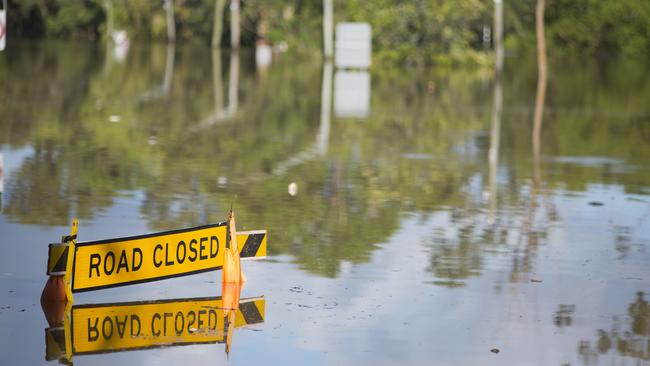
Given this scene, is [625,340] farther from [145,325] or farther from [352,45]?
[352,45]

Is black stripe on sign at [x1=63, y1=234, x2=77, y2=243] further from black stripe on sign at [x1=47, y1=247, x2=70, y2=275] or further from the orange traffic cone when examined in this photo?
the orange traffic cone

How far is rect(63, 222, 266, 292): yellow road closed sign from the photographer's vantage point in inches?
412

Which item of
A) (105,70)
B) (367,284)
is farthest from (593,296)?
(105,70)

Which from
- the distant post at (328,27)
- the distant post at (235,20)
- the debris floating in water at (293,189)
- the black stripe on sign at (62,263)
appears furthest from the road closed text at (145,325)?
the distant post at (235,20)

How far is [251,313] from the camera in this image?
10758mm

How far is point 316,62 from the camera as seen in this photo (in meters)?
69.0

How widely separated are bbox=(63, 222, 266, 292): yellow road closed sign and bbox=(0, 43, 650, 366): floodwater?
0.25 meters

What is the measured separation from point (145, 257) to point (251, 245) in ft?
3.45

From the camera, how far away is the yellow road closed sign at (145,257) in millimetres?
10461

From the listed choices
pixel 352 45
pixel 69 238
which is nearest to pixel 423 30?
pixel 352 45

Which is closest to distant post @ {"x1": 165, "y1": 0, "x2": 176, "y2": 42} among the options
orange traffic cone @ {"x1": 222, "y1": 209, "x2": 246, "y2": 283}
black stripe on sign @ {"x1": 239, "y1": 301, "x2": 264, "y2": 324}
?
orange traffic cone @ {"x1": 222, "y1": 209, "x2": 246, "y2": 283}

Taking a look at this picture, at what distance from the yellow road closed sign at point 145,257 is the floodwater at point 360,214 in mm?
247

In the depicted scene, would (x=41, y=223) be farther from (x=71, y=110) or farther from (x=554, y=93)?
(x=554, y=93)

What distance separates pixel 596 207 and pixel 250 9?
261 ft
